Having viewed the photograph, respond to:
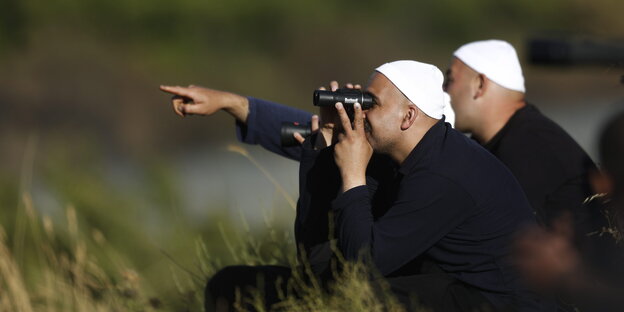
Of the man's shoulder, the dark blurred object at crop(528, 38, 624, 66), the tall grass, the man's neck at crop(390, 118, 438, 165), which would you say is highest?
the dark blurred object at crop(528, 38, 624, 66)

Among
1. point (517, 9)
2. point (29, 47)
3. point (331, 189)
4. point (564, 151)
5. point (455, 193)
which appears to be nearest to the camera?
point (455, 193)

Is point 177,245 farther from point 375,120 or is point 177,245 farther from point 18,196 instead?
point 375,120

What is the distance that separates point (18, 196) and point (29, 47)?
4.97 metres

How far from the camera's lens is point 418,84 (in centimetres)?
413

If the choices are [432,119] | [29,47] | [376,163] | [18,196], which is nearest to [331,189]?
[376,163]

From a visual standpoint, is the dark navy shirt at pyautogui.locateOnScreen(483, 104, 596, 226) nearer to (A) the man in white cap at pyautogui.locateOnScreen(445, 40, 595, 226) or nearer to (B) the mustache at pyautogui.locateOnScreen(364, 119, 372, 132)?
(A) the man in white cap at pyautogui.locateOnScreen(445, 40, 595, 226)

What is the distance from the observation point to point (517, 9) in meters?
15.5

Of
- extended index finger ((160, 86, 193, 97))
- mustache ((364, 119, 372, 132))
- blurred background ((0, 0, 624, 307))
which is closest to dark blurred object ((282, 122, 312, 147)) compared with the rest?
extended index finger ((160, 86, 193, 97))

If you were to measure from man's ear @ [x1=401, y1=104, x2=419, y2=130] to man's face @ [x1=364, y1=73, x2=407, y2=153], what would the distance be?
13mm

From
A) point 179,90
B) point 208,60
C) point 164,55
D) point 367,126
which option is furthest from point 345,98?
point 208,60

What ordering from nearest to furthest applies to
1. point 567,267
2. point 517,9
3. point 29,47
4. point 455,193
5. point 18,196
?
point 567,267, point 455,193, point 18,196, point 29,47, point 517,9

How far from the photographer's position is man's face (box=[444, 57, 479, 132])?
527 centimetres

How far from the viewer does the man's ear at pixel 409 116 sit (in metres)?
4.11

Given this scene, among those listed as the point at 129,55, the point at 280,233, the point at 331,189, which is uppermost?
the point at 331,189
